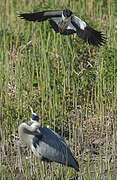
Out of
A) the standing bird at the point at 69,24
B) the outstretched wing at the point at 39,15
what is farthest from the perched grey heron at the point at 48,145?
the outstretched wing at the point at 39,15

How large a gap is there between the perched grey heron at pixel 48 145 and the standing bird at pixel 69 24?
1587mm

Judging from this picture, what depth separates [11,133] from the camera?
6.16 m

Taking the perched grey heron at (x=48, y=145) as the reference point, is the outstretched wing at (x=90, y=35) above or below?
above

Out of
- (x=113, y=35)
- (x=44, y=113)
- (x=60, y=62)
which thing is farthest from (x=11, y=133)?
(x=113, y=35)

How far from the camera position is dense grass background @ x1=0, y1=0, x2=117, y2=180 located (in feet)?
17.9

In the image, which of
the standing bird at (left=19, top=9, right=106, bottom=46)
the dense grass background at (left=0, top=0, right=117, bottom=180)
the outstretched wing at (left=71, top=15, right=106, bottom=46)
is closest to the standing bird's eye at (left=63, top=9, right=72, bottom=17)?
the standing bird at (left=19, top=9, right=106, bottom=46)

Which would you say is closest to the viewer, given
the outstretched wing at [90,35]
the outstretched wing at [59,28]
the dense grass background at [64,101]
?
the dense grass background at [64,101]

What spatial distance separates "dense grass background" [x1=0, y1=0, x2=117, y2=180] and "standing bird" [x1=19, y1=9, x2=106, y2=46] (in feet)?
0.61

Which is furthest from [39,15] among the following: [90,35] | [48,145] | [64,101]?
[48,145]

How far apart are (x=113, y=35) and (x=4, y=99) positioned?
5.82ft

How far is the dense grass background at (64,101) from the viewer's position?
5441 mm

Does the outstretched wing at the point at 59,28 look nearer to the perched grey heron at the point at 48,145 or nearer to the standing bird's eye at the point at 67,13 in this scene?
the standing bird's eye at the point at 67,13

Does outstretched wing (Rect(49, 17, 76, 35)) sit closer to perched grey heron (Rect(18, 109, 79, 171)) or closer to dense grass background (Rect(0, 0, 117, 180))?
dense grass background (Rect(0, 0, 117, 180))

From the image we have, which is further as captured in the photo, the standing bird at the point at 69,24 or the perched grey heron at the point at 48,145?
the standing bird at the point at 69,24
